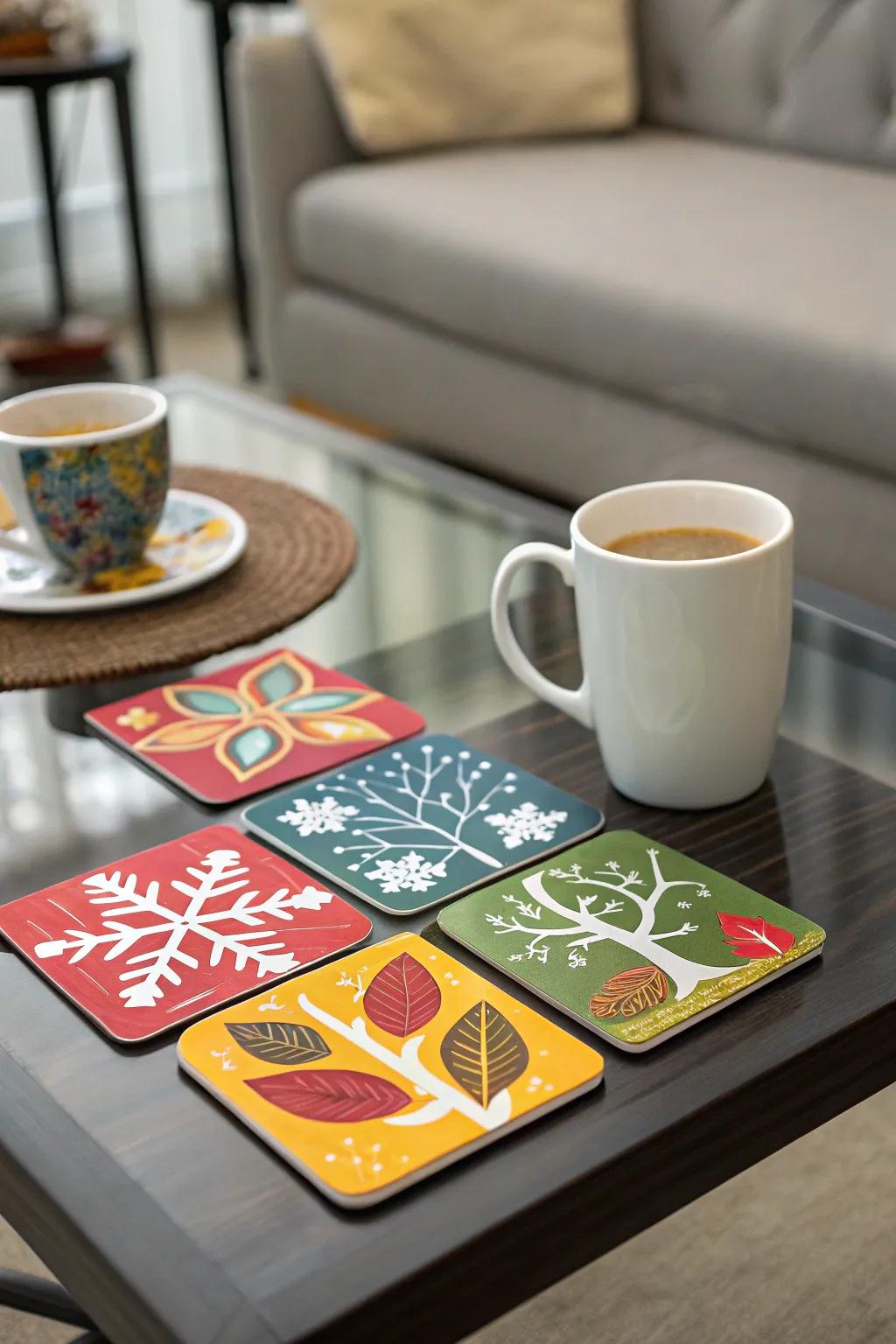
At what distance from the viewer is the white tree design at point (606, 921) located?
1.94 feet

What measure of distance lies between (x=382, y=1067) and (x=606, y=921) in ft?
0.40

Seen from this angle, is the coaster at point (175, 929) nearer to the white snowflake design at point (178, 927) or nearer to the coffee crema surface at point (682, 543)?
the white snowflake design at point (178, 927)

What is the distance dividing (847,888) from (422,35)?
1.76 metres

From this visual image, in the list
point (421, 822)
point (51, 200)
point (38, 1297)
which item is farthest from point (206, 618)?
point (51, 200)

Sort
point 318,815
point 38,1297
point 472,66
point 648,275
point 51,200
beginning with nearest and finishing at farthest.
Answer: point 318,815 < point 38,1297 < point 648,275 < point 472,66 < point 51,200

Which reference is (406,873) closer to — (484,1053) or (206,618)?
(484,1053)

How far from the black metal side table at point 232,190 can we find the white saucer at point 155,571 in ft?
5.90

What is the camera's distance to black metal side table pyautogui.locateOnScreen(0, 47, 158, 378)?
2.41 m

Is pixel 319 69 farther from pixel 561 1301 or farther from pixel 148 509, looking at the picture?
pixel 561 1301

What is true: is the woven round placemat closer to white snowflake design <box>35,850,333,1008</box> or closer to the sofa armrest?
white snowflake design <box>35,850,333,1008</box>

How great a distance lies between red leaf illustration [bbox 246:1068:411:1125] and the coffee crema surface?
11.3 inches

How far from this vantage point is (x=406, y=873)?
67 cm

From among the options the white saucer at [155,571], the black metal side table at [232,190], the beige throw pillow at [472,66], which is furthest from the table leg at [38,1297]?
the black metal side table at [232,190]

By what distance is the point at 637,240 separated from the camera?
1.78 m
